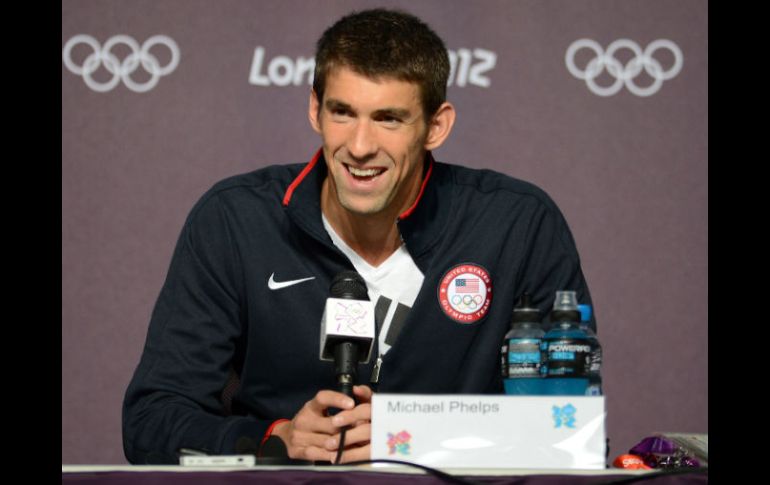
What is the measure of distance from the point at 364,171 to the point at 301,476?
83 centimetres

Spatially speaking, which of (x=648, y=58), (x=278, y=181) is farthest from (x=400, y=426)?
(x=648, y=58)

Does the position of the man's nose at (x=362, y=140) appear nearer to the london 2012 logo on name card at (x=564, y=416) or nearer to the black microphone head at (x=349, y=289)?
the black microphone head at (x=349, y=289)

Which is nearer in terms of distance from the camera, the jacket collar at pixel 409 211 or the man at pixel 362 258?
the man at pixel 362 258

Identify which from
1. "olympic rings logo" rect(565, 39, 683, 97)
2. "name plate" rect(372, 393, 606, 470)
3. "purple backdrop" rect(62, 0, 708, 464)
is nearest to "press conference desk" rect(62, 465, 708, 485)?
"name plate" rect(372, 393, 606, 470)

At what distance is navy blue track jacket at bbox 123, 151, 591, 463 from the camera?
180 cm

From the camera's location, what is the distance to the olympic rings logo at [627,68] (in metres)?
2.91

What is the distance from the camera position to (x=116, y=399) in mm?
2914

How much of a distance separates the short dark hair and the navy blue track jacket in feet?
0.62

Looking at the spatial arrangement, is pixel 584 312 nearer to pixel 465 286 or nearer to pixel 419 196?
pixel 465 286

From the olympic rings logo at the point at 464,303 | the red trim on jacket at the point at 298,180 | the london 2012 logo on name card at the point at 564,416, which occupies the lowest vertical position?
the london 2012 logo on name card at the point at 564,416

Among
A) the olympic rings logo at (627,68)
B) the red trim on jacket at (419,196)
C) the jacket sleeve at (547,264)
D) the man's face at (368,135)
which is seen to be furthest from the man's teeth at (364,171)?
the olympic rings logo at (627,68)

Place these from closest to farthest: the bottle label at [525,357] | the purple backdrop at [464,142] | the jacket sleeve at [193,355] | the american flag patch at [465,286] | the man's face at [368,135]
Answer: the bottle label at [525,357]
the jacket sleeve at [193,355]
the man's face at [368,135]
the american flag patch at [465,286]
the purple backdrop at [464,142]

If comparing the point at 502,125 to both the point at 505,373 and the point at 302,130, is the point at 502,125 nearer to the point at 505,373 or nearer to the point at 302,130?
the point at 302,130

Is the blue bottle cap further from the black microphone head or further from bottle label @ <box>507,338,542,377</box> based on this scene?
the black microphone head
